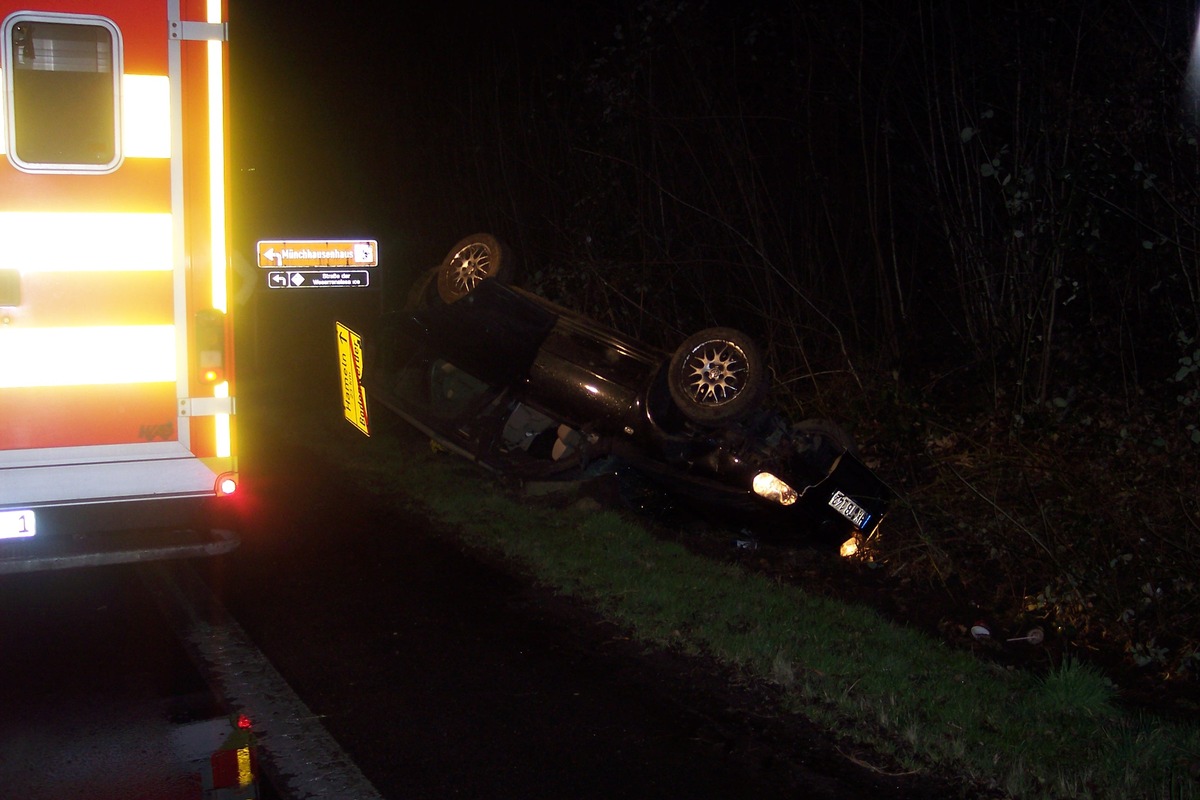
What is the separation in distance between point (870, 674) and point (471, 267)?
506 cm

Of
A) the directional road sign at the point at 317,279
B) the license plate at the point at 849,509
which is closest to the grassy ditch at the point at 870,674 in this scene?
the license plate at the point at 849,509

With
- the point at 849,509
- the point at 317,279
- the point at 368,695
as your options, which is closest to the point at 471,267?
the point at 849,509

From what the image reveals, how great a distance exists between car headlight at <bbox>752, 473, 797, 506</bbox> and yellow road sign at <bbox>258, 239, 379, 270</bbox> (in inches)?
360

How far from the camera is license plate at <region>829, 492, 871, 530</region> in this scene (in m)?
7.73

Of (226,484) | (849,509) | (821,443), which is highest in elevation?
(226,484)

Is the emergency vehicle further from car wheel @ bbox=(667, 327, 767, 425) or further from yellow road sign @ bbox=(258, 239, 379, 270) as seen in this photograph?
yellow road sign @ bbox=(258, 239, 379, 270)

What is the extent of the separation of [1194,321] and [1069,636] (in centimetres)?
227

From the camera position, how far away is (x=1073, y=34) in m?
8.08

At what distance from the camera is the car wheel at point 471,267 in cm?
934

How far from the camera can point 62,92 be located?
17.1 ft

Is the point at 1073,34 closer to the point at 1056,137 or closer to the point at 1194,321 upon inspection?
the point at 1056,137

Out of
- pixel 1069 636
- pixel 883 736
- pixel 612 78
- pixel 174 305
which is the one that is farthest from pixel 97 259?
pixel 612 78

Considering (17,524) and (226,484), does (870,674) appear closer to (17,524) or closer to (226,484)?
(226,484)

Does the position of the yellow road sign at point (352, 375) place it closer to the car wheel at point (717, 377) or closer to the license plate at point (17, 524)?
the car wheel at point (717, 377)
